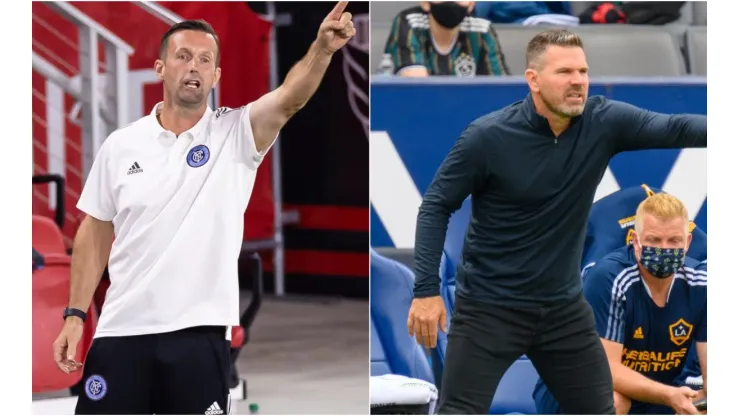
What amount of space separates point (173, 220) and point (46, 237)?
1.60 m

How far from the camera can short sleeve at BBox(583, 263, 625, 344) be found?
505cm

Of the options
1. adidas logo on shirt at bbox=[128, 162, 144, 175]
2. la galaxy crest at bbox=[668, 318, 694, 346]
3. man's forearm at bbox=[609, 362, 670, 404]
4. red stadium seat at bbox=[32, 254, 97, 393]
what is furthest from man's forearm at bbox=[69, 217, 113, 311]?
la galaxy crest at bbox=[668, 318, 694, 346]

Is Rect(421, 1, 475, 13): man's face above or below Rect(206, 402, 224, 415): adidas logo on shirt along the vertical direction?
above

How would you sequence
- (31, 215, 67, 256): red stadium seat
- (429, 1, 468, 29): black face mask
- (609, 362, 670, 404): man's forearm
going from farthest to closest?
(31, 215, 67, 256): red stadium seat
(429, 1, 468, 29): black face mask
(609, 362, 670, 404): man's forearm

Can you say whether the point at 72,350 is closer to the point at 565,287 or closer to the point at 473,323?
the point at 473,323

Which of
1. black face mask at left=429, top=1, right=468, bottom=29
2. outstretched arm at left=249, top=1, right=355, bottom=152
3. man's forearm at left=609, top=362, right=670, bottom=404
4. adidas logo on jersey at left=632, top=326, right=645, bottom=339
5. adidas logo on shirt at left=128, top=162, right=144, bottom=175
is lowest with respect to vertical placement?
man's forearm at left=609, top=362, right=670, bottom=404

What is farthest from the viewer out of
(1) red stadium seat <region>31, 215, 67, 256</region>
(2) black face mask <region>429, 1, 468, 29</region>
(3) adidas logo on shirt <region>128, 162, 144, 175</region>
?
(1) red stadium seat <region>31, 215, 67, 256</region>

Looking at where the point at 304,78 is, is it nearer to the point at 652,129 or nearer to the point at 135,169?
the point at 135,169

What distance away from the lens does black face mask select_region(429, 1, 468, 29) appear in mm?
5359

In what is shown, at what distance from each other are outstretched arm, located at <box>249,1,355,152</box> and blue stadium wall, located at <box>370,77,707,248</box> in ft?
3.70

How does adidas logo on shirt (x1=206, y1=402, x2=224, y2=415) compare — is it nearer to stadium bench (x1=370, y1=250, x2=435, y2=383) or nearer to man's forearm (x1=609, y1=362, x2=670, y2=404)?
stadium bench (x1=370, y1=250, x2=435, y2=383)

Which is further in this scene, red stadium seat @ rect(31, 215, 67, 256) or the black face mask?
red stadium seat @ rect(31, 215, 67, 256)

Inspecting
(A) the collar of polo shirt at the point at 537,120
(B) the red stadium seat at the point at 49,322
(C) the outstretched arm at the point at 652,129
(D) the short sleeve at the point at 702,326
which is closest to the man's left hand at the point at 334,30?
(A) the collar of polo shirt at the point at 537,120

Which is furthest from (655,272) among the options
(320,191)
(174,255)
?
(320,191)
